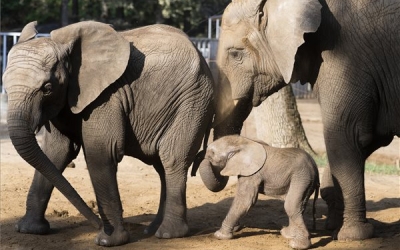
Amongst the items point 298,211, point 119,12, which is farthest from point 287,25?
point 119,12

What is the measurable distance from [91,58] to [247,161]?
5.26 ft

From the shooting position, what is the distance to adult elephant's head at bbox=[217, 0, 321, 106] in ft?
23.2

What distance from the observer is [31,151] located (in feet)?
21.8

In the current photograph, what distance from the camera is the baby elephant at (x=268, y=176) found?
6.95m

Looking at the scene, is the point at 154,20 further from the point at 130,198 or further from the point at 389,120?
the point at 389,120

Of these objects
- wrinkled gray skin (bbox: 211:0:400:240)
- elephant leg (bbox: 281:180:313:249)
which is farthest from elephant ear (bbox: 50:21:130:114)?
elephant leg (bbox: 281:180:313:249)

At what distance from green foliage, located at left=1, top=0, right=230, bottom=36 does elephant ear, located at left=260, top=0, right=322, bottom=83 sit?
2711cm

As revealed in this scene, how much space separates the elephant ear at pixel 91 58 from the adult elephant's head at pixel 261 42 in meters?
1.03

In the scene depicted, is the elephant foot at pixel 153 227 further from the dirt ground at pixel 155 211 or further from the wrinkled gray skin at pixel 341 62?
the wrinkled gray skin at pixel 341 62

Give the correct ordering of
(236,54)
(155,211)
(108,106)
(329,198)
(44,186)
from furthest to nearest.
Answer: (155,211) < (329,198) < (44,186) < (236,54) < (108,106)

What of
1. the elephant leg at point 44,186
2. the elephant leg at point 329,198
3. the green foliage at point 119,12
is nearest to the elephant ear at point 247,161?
the elephant leg at point 329,198

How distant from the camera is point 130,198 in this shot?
31.2ft

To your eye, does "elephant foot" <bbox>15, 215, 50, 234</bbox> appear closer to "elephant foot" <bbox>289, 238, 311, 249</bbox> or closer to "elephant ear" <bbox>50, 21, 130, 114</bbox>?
"elephant ear" <bbox>50, 21, 130, 114</bbox>

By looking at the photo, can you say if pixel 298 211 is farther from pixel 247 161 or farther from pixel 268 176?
pixel 247 161
